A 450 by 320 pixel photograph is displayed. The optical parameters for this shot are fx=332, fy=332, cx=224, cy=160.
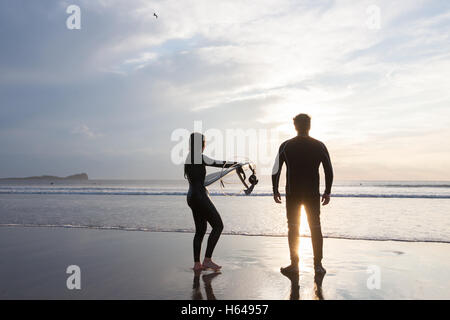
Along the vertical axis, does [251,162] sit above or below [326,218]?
above

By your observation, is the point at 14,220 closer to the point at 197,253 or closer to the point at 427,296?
the point at 197,253

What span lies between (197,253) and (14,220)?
10.4 metres

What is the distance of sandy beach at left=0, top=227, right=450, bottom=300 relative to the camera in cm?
463

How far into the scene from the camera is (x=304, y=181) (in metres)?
5.58

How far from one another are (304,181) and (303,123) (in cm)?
100

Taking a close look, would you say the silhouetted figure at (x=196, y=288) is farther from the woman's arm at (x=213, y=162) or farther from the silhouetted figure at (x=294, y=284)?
the woman's arm at (x=213, y=162)

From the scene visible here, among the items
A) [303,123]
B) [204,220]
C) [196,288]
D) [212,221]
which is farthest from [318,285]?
[303,123]

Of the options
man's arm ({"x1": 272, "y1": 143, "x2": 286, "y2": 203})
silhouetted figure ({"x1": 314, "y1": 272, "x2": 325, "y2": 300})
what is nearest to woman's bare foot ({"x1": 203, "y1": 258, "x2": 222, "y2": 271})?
man's arm ({"x1": 272, "y1": 143, "x2": 286, "y2": 203})

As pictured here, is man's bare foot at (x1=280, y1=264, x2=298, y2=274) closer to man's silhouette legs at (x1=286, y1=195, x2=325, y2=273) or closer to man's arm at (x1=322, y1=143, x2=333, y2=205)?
man's silhouette legs at (x1=286, y1=195, x2=325, y2=273)

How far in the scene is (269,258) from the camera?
22.2 ft

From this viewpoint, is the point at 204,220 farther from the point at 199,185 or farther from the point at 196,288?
the point at 196,288

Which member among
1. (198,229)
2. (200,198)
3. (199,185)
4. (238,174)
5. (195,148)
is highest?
(195,148)
